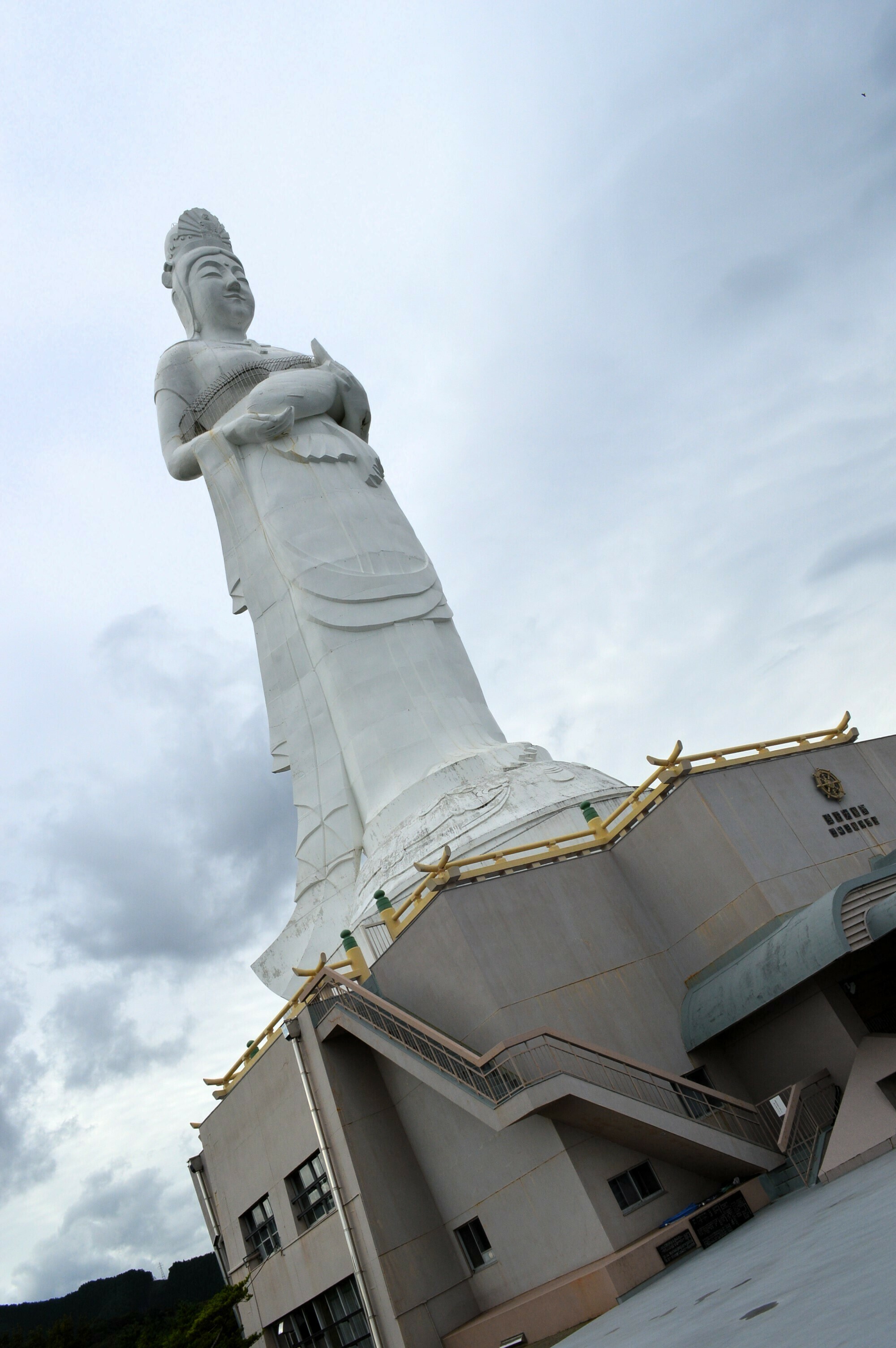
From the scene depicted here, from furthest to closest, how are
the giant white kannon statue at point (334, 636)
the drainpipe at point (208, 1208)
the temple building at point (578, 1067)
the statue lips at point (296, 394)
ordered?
1. the statue lips at point (296, 394)
2. the giant white kannon statue at point (334, 636)
3. the drainpipe at point (208, 1208)
4. the temple building at point (578, 1067)

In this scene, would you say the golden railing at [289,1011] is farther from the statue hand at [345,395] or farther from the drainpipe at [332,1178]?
the statue hand at [345,395]

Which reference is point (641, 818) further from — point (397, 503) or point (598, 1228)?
point (397, 503)

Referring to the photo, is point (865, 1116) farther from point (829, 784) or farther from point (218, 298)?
point (218, 298)

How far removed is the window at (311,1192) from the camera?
1099cm

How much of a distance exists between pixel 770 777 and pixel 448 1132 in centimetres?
555

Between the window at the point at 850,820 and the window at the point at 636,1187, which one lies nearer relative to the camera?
the window at the point at 636,1187

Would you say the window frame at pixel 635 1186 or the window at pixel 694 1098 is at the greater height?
the window at pixel 694 1098

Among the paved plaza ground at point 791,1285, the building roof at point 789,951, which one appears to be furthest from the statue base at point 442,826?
the paved plaza ground at point 791,1285

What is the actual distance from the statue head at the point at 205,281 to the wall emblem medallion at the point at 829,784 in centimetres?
1718

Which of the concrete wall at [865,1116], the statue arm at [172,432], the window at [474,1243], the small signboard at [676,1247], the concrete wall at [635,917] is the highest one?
the statue arm at [172,432]

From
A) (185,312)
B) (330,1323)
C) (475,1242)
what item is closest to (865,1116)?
(475,1242)

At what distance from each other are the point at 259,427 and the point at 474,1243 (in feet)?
50.1

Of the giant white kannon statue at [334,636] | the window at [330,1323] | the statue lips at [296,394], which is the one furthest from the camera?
the statue lips at [296,394]

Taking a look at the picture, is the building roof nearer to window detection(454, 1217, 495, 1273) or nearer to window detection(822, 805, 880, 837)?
window detection(822, 805, 880, 837)
